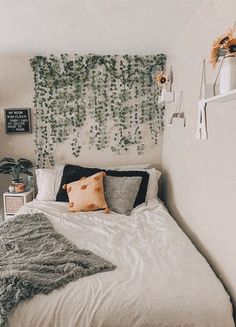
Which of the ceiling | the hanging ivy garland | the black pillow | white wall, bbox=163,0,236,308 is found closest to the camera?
white wall, bbox=163,0,236,308

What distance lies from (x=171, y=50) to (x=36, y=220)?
212 cm

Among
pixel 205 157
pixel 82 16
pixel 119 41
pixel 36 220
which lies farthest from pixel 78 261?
pixel 119 41

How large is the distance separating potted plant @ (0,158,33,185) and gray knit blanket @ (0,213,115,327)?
1.12 m

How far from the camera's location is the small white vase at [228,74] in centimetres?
124

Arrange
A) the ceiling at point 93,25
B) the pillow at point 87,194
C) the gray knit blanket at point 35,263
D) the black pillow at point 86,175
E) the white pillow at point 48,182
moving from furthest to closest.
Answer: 1. the white pillow at point 48,182
2. the black pillow at point 86,175
3. the pillow at point 87,194
4. the ceiling at point 93,25
5. the gray knit blanket at point 35,263

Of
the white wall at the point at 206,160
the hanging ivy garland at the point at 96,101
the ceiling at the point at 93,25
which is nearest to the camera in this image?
the white wall at the point at 206,160

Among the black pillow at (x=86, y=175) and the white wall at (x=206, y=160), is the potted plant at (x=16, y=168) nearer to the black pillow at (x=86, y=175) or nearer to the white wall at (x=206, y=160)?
the black pillow at (x=86, y=175)

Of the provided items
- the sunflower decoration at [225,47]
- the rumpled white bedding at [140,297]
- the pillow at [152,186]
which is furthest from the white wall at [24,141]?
the sunflower decoration at [225,47]

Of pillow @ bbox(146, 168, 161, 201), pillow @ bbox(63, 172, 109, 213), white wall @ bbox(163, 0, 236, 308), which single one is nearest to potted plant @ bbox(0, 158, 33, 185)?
pillow @ bbox(63, 172, 109, 213)

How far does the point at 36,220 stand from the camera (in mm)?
2297

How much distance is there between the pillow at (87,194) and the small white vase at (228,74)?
1.66 meters

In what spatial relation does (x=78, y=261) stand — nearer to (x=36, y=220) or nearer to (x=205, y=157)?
(x=36, y=220)

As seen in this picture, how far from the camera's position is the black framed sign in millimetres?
3311

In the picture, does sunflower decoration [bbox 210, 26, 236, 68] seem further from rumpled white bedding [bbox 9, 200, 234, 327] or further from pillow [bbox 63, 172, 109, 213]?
pillow [bbox 63, 172, 109, 213]
